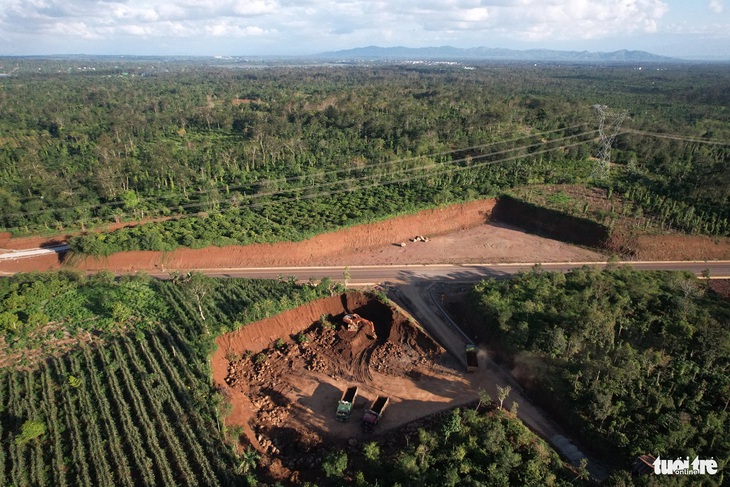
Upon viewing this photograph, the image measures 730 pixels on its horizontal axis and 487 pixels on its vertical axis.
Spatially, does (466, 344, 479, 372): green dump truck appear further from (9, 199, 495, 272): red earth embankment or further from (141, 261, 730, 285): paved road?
(9, 199, 495, 272): red earth embankment

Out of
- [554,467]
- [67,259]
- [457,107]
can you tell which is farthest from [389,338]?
[457,107]

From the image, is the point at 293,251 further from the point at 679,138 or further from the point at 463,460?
the point at 679,138

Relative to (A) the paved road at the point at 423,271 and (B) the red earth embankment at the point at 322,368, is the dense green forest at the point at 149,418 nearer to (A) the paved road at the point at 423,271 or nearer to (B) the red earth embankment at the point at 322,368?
(B) the red earth embankment at the point at 322,368

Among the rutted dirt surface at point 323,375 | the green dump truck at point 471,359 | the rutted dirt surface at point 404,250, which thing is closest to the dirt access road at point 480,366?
the green dump truck at point 471,359

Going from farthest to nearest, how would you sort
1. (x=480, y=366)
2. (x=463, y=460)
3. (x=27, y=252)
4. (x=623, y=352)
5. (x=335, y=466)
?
(x=27, y=252), (x=480, y=366), (x=623, y=352), (x=463, y=460), (x=335, y=466)

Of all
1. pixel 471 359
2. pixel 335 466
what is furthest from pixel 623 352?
pixel 335 466

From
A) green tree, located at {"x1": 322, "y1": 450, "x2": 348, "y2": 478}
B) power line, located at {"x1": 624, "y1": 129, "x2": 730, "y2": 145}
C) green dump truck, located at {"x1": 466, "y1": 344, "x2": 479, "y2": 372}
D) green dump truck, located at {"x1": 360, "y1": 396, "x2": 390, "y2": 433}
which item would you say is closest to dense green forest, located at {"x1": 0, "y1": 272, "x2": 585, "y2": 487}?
green tree, located at {"x1": 322, "y1": 450, "x2": 348, "y2": 478}

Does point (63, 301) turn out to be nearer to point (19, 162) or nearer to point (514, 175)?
point (19, 162)
